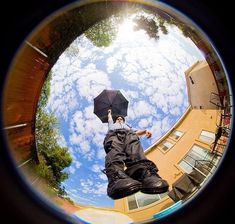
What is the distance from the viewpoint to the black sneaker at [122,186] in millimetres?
1811

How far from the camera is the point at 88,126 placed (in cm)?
342

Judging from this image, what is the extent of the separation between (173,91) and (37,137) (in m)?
2.05

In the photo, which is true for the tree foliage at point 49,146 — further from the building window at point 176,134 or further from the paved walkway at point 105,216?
the building window at point 176,134

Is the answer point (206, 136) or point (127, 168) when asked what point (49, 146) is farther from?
point (206, 136)

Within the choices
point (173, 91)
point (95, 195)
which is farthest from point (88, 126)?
point (173, 91)

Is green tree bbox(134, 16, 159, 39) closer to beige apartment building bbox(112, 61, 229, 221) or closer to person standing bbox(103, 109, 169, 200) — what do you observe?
beige apartment building bbox(112, 61, 229, 221)

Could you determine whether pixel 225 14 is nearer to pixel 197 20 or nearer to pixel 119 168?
pixel 197 20

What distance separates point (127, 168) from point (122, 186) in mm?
368

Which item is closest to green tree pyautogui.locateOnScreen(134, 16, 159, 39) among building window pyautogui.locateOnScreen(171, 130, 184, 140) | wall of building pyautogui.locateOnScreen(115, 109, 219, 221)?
wall of building pyautogui.locateOnScreen(115, 109, 219, 221)

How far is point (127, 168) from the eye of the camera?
218 centimetres

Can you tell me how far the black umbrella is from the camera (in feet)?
10.7

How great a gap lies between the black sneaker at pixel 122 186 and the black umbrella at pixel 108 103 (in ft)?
4.54

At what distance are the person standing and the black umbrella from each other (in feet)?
2.09

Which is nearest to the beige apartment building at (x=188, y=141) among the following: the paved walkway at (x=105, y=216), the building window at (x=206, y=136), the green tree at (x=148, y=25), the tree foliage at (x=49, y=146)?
the building window at (x=206, y=136)
